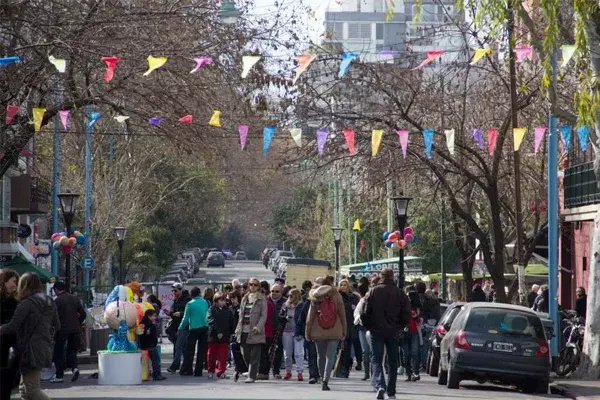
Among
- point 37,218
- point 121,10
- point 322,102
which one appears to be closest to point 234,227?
point 37,218

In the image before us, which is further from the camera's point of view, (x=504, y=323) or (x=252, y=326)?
(x=252, y=326)

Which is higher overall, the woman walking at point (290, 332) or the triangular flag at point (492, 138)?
the triangular flag at point (492, 138)

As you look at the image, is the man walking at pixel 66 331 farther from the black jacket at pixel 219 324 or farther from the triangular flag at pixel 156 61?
the triangular flag at pixel 156 61

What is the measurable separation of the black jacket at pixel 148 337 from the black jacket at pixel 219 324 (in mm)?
963

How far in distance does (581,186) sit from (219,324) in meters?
14.8

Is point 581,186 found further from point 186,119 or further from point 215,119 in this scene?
point 186,119

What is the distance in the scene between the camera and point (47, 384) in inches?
874

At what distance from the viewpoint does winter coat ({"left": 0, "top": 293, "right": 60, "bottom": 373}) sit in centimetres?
1445

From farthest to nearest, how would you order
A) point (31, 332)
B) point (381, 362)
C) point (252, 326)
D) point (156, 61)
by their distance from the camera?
point (252, 326) → point (156, 61) → point (381, 362) → point (31, 332)

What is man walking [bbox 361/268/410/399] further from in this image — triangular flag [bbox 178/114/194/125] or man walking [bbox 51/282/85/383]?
man walking [bbox 51/282/85/383]

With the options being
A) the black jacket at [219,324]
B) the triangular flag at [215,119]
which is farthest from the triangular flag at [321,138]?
the black jacket at [219,324]

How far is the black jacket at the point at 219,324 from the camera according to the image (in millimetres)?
23062

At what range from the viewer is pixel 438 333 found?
23375mm

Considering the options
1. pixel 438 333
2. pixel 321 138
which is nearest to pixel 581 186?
pixel 321 138
